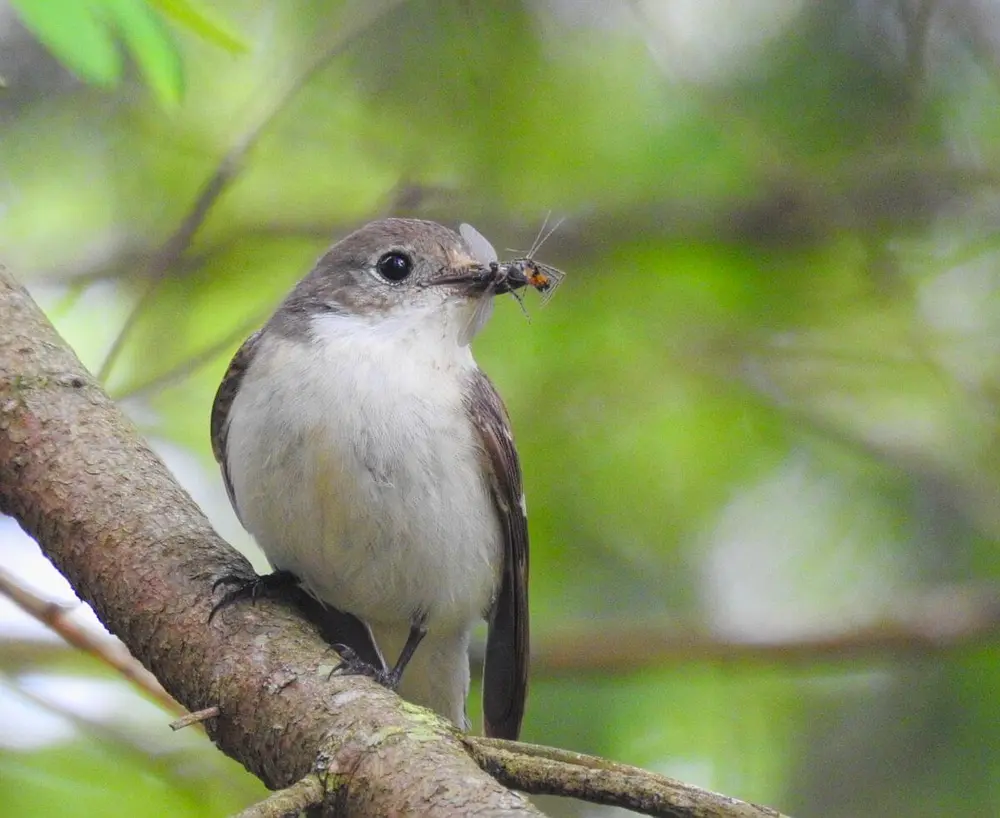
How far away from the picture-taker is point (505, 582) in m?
4.82

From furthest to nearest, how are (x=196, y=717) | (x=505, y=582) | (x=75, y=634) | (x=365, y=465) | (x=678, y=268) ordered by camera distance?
1. (x=678, y=268)
2. (x=505, y=582)
3. (x=75, y=634)
4. (x=365, y=465)
5. (x=196, y=717)

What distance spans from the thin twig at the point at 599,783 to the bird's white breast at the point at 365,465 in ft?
4.88

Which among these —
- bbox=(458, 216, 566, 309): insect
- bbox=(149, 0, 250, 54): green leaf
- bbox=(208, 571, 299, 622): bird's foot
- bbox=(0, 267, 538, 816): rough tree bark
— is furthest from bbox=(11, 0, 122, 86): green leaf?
bbox=(458, 216, 566, 309): insect

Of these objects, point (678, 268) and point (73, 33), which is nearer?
point (73, 33)

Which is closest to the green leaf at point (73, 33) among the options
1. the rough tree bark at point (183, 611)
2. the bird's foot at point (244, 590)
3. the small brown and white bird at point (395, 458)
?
the rough tree bark at point (183, 611)

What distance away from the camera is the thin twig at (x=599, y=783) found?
230cm

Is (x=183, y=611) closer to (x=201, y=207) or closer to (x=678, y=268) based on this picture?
(x=201, y=207)

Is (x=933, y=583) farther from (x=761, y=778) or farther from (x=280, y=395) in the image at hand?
(x=280, y=395)

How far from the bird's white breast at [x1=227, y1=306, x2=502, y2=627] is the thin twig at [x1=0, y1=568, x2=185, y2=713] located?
685mm

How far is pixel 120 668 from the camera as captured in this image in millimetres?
4426

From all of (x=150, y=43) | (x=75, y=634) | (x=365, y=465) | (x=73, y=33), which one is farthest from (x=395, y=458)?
(x=73, y=33)

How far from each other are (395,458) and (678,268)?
10.1ft

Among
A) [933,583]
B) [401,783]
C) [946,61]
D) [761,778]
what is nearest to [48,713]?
[401,783]

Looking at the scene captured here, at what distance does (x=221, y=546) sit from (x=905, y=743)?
165 inches
